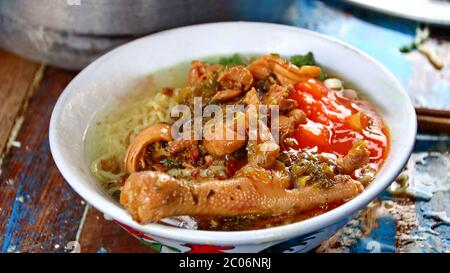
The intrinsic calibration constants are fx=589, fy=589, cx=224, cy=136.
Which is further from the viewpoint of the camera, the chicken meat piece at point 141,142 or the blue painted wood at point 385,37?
the blue painted wood at point 385,37

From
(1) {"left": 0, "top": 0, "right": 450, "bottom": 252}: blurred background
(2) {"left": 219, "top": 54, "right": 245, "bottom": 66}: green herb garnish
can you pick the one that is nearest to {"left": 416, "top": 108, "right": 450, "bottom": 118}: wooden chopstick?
(1) {"left": 0, "top": 0, "right": 450, "bottom": 252}: blurred background

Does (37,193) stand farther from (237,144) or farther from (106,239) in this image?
(237,144)

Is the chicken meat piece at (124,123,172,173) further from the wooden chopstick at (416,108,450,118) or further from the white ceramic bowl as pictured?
the wooden chopstick at (416,108,450,118)

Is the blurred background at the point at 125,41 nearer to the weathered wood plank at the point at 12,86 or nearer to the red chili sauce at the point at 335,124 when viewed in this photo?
the weathered wood plank at the point at 12,86

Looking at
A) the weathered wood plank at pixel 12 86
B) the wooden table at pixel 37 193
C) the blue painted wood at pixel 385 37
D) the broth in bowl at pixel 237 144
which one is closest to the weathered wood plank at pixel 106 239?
the wooden table at pixel 37 193

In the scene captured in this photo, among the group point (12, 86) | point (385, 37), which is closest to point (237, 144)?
point (12, 86)
